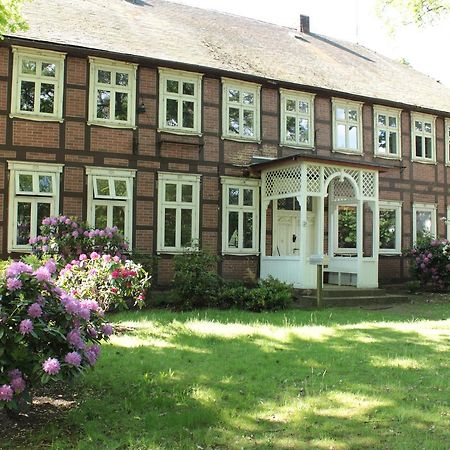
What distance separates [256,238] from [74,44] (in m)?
6.64

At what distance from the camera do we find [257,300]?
11742 mm

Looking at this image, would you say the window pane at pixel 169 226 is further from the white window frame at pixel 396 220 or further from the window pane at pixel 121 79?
the white window frame at pixel 396 220

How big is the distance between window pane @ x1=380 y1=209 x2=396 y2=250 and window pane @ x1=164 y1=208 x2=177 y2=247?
7.05m

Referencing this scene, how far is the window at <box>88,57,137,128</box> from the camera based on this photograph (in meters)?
13.1

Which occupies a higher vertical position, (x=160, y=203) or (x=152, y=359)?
(x=160, y=203)

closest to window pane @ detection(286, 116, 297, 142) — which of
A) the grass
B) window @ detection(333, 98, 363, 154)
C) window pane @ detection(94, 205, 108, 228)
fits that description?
window @ detection(333, 98, 363, 154)

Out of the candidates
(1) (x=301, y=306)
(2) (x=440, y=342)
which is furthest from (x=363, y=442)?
(1) (x=301, y=306)

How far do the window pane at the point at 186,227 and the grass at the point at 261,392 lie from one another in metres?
4.86

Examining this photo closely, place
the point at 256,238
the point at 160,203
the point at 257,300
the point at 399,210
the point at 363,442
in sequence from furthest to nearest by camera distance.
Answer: the point at 399,210 < the point at 256,238 < the point at 160,203 < the point at 257,300 < the point at 363,442

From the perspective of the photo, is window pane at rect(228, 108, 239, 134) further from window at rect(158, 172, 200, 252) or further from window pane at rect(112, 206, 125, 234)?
window pane at rect(112, 206, 125, 234)

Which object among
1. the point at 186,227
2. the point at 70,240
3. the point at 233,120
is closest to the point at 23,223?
the point at 70,240

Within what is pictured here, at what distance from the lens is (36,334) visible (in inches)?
162

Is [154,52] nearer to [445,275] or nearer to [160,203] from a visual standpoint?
[160,203]

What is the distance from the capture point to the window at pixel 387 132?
1691 centimetres
